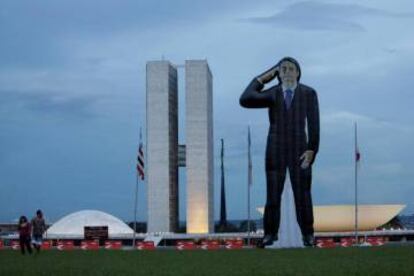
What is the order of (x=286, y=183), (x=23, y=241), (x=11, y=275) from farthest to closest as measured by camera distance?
(x=286, y=183)
(x=23, y=241)
(x=11, y=275)

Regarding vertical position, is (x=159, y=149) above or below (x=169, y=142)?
below

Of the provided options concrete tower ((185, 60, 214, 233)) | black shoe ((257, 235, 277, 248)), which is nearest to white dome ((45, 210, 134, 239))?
concrete tower ((185, 60, 214, 233))

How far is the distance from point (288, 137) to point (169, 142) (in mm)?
31769

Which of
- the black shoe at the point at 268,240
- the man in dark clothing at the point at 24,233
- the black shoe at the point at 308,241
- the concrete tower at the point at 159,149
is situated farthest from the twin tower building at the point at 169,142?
the man in dark clothing at the point at 24,233

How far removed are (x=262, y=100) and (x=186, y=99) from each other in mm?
31845

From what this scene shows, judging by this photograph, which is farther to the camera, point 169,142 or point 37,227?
point 169,142

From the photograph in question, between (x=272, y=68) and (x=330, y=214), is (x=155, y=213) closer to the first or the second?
(x=330, y=214)

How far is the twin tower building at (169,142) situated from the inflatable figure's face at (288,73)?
3062 cm

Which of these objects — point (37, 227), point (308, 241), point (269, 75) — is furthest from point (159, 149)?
point (37, 227)

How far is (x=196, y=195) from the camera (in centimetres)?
6119

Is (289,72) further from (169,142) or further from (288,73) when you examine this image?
(169,142)

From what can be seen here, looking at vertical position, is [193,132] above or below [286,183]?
above

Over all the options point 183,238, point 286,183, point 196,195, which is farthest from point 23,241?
point 196,195

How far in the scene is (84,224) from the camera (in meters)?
65.2
